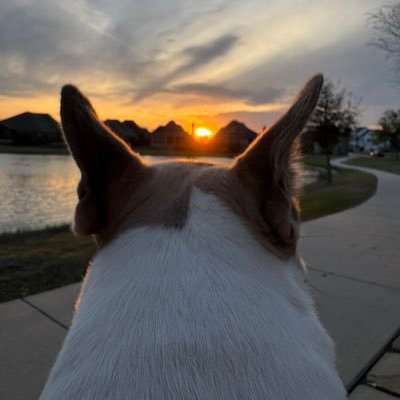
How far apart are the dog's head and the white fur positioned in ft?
0.27

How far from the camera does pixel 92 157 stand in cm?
163

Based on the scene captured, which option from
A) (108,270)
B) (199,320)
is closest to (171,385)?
(199,320)

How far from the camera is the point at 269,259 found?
4.89ft

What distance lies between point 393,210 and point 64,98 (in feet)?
36.7

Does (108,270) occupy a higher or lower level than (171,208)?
lower

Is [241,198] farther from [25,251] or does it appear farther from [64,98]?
[25,251]

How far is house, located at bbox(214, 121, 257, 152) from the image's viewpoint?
3.00m

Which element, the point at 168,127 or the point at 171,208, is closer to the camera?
the point at 171,208

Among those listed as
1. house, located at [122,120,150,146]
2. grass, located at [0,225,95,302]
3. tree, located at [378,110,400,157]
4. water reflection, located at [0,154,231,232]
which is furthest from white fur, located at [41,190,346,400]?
tree, located at [378,110,400,157]

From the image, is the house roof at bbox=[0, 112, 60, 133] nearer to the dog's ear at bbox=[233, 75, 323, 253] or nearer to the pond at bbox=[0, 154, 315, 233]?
the pond at bbox=[0, 154, 315, 233]

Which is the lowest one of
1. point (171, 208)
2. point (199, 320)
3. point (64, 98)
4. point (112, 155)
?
point (199, 320)

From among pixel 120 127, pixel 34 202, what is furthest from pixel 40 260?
pixel 34 202

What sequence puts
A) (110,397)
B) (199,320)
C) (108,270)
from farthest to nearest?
(108,270) < (199,320) < (110,397)

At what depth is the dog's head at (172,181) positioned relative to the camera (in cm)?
147
